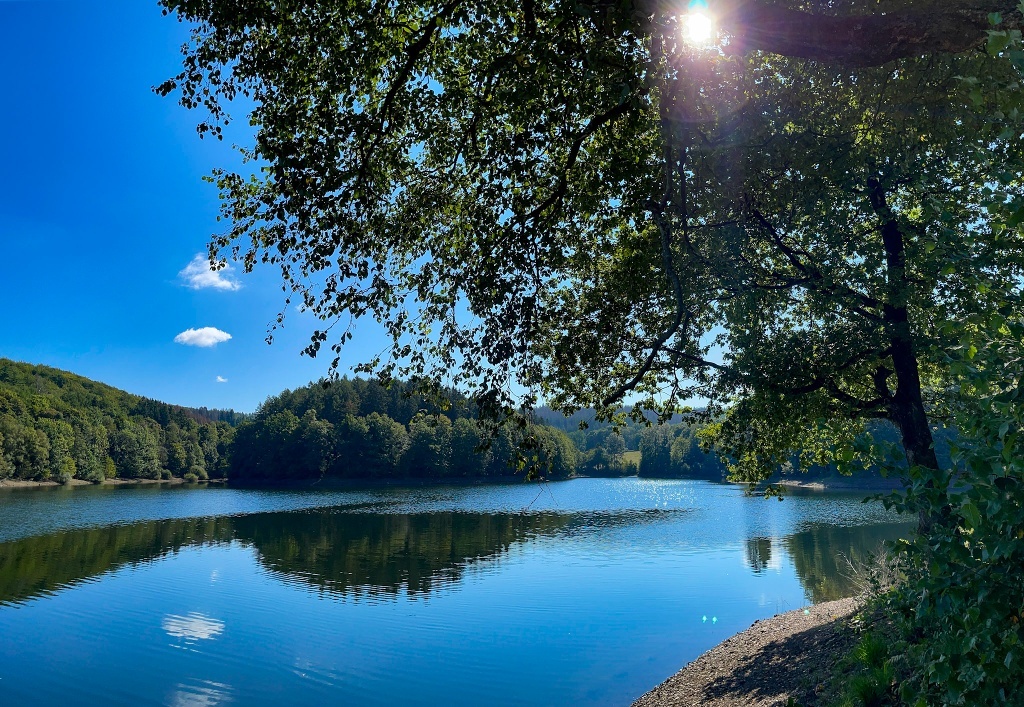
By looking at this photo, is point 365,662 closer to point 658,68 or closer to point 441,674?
point 441,674

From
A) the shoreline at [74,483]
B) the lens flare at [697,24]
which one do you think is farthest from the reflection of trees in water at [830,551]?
the shoreline at [74,483]

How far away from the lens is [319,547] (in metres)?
36.8

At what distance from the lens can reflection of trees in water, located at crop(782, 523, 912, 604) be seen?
24.0 meters

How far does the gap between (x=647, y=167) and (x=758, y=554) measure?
31980mm

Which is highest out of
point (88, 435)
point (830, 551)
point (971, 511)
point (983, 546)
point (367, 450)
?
point (88, 435)

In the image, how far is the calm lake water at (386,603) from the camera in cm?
1582

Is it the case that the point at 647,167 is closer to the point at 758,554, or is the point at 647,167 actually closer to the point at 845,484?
the point at 758,554

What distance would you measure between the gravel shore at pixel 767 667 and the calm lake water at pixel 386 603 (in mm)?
1802

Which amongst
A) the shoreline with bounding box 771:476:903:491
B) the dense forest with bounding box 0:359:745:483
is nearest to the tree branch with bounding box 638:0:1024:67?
the shoreline with bounding box 771:476:903:491

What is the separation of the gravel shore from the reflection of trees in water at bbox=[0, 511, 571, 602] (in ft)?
46.3

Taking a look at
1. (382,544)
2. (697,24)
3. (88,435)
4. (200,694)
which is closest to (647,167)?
(697,24)

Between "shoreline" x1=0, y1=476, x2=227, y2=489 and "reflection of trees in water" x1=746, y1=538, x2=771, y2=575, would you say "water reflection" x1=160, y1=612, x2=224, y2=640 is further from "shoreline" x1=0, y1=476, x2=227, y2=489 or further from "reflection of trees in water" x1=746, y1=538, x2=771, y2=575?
"shoreline" x1=0, y1=476, x2=227, y2=489

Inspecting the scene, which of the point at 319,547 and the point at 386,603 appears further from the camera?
the point at 319,547

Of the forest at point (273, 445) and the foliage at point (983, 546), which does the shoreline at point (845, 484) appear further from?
the foliage at point (983, 546)
